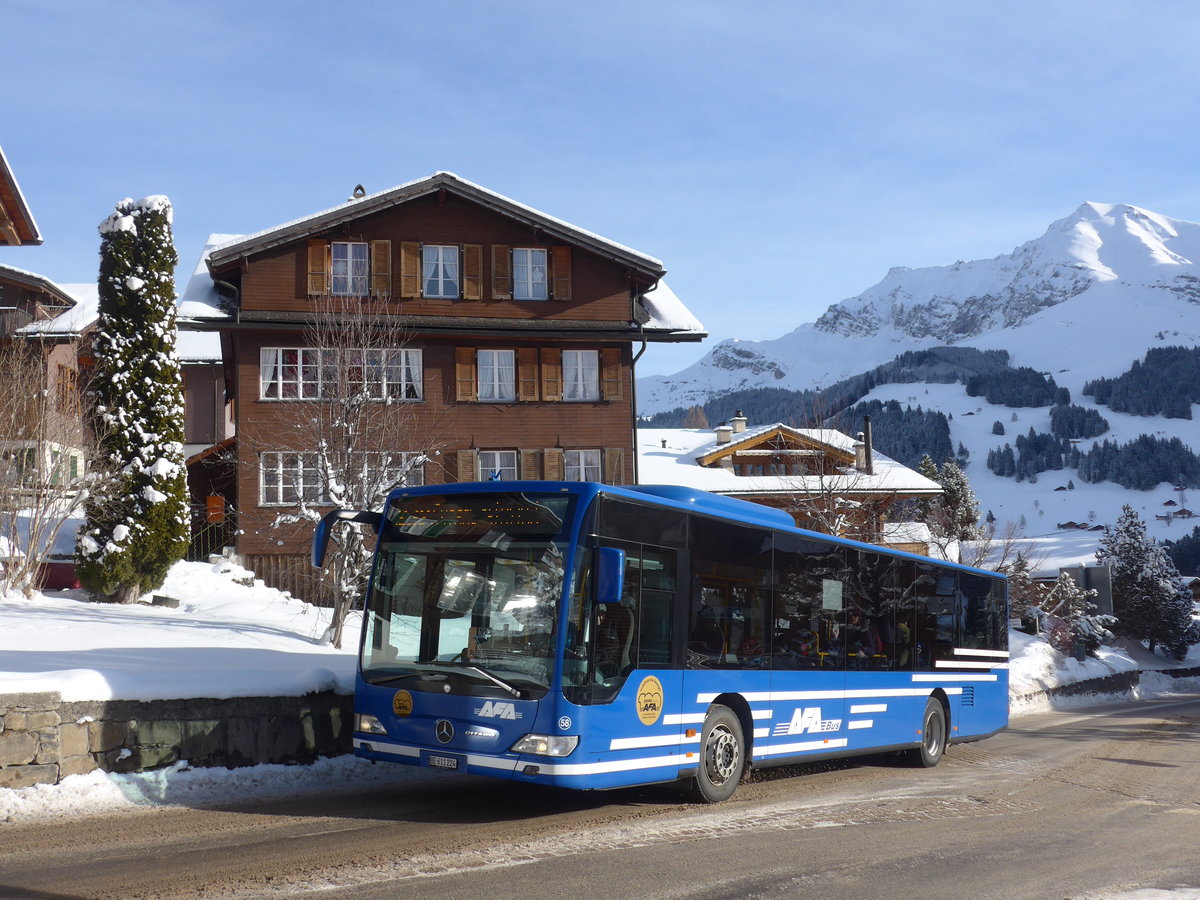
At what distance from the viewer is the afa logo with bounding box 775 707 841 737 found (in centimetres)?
1196

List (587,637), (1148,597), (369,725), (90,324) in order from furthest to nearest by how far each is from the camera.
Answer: (1148,597)
(90,324)
(369,725)
(587,637)

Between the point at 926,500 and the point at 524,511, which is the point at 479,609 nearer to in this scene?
the point at 524,511

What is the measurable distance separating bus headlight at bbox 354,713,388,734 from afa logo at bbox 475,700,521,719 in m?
1.08

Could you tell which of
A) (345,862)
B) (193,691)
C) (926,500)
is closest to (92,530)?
(193,691)

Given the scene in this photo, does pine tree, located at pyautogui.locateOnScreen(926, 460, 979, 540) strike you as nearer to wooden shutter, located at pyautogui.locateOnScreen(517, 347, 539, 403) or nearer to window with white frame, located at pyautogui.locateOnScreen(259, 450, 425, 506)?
wooden shutter, located at pyautogui.locateOnScreen(517, 347, 539, 403)

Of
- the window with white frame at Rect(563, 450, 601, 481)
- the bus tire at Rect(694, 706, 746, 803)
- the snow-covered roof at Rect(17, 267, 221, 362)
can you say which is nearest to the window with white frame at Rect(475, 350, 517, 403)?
the window with white frame at Rect(563, 450, 601, 481)

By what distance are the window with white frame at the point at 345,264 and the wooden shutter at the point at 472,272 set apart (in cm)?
284

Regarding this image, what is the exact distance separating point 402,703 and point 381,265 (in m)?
25.3

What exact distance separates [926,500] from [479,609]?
4157cm

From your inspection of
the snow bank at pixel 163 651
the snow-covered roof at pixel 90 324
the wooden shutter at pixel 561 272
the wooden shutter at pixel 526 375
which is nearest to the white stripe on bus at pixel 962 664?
the snow bank at pixel 163 651

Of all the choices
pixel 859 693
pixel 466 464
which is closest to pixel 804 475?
pixel 466 464

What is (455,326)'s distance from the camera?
33344 mm

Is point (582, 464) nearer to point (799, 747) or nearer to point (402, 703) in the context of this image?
point (799, 747)

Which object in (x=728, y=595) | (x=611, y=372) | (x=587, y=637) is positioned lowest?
(x=587, y=637)
